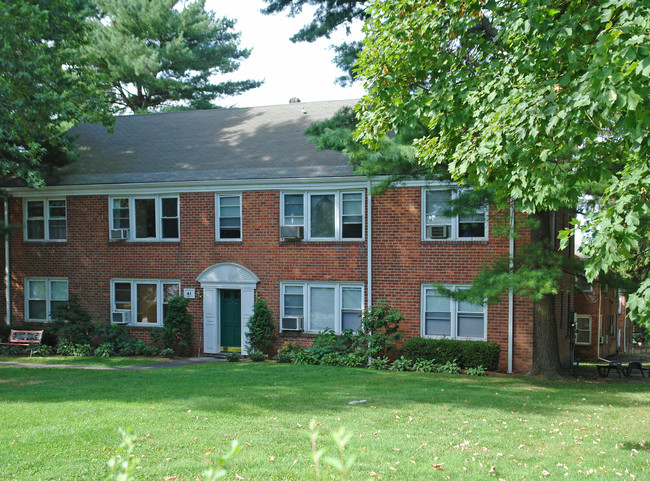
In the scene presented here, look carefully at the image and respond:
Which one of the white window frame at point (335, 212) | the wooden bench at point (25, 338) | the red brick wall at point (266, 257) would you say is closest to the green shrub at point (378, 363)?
the red brick wall at point (266, 257)

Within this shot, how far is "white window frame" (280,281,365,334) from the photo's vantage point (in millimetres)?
18297

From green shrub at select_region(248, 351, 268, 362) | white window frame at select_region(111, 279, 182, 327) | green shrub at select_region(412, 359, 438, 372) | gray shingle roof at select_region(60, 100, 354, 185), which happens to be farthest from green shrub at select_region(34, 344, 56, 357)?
green shrub at select_region(412, 359, 438, 372)

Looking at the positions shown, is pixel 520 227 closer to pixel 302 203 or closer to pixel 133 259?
pixel 302 203

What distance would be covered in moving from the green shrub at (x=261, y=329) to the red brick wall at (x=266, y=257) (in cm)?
A: 31

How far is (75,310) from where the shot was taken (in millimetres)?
19875

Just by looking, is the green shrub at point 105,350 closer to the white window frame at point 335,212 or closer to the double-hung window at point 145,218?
the double-hung window at point 145,218

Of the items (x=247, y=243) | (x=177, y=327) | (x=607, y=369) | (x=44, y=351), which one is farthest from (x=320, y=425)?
(x=44, y=351)

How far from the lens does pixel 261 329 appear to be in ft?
60.6

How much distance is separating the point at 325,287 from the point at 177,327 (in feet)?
15.6

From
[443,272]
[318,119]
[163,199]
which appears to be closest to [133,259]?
[163,199]

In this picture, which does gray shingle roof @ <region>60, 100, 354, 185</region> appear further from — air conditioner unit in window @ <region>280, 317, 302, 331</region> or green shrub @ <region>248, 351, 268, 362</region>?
green shrub @ <region>248, 351, 268, 362</region>

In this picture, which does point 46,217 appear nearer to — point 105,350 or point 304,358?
point 105,350

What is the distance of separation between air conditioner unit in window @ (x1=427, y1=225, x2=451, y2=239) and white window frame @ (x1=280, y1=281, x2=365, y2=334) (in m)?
2.50

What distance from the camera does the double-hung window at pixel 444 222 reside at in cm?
1711
